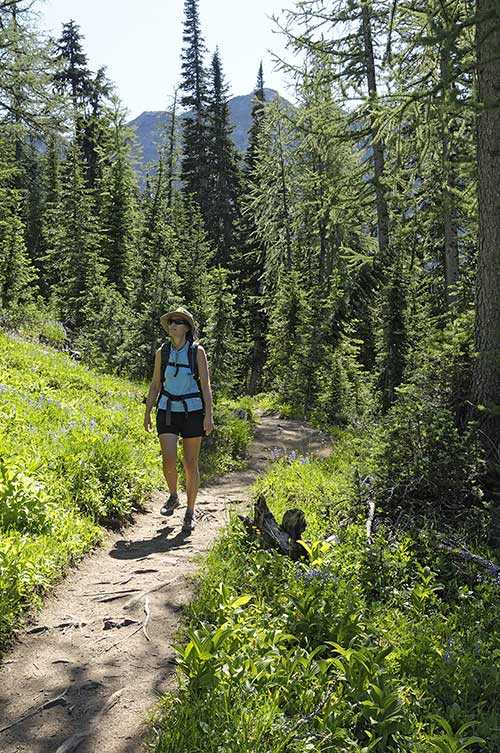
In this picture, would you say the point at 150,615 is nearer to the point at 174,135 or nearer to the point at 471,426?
the point at 471,426

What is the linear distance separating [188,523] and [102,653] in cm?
262

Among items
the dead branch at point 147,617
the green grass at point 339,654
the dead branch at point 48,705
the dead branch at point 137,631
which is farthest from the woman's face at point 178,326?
the dead branch at point 48,705

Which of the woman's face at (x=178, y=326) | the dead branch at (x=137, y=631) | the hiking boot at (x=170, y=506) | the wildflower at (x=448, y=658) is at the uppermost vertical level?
the woman's face at (x=178, y=326)

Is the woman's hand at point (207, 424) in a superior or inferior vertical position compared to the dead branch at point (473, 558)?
superior

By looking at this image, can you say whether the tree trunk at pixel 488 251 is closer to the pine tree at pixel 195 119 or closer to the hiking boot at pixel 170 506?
the hiking boot at pixel 170 506

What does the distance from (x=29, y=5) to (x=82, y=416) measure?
15480mm

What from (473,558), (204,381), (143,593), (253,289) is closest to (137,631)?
(143,593)

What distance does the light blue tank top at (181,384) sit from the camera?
633 centimetres

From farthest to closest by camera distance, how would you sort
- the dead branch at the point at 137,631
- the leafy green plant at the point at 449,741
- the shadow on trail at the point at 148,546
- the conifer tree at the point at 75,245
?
the conifer tree at the point at 75,245, the shadow on trail at the point at 148,546, the dead branch at the point at 137,631, the leafy green plant at the point at 449,741

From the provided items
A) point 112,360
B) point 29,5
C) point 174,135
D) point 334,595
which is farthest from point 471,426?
point 174,135

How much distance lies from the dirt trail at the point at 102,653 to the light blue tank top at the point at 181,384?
145 centimetres

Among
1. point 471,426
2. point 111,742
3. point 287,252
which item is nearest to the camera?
point 111,742

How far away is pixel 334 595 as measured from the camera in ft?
13.1

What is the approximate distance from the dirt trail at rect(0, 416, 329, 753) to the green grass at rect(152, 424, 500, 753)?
0.70 feet
